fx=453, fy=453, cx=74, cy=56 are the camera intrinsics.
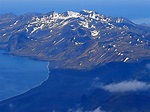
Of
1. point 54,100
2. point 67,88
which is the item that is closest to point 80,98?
point 54,100

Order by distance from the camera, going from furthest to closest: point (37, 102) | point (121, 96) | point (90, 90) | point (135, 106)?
1. point (90, 90)
2. point (37, 102)
3. point (121, 96)
4. point (135, 106)

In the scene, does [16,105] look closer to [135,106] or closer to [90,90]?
[90,90]

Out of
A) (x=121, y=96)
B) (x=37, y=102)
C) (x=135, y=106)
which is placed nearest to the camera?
(x=135, y=106)

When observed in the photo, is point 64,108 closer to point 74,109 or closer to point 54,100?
point 74,109

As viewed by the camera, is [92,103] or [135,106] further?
[92,103]

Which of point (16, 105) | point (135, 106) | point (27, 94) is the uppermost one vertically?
point (27, 94)

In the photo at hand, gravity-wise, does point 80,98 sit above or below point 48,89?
below

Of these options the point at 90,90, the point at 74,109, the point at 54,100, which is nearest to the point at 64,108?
the point at 74,109

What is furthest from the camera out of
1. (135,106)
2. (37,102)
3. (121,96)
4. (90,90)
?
(90,90)

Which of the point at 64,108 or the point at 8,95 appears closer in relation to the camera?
the point at 64,108
